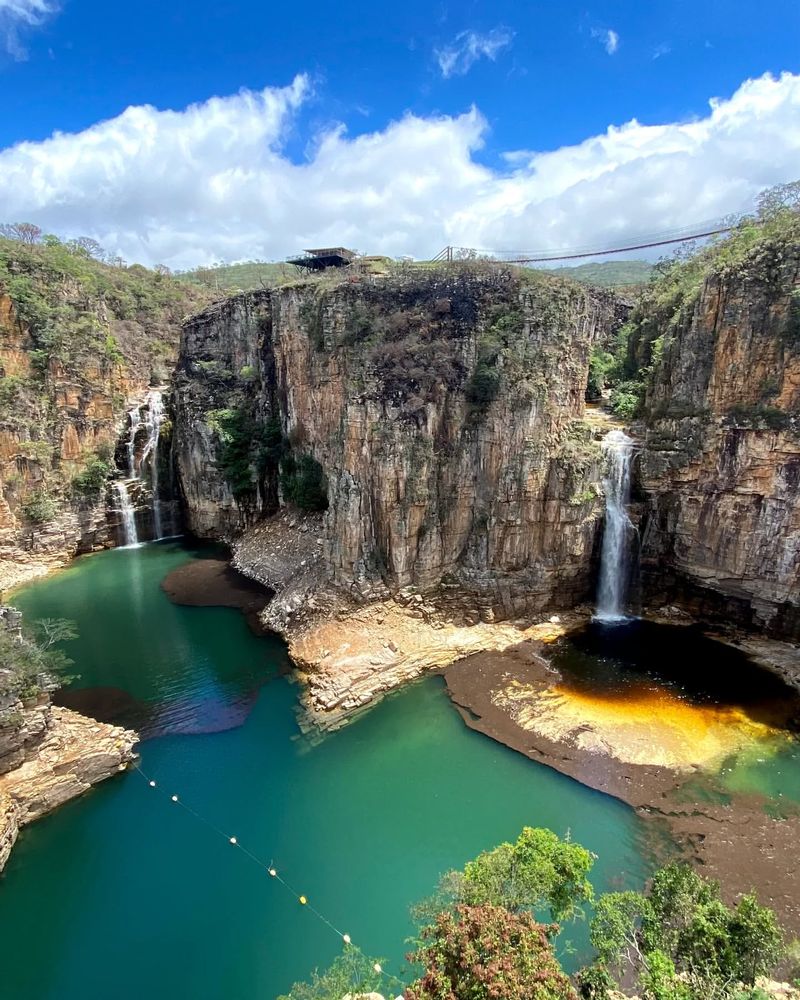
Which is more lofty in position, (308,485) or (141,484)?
(308,485)

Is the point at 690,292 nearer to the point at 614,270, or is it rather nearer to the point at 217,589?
the point at 217,589

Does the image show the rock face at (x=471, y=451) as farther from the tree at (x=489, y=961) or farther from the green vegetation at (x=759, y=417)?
the tree at (x=489, y=961)

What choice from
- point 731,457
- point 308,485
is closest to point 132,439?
point 308,485

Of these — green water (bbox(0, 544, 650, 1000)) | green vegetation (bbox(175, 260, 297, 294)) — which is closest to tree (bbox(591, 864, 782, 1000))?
green water (bbox(0, 544, 650, 1000))

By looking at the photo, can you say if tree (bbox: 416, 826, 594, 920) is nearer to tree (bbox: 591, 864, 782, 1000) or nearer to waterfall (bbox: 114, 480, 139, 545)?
tree (bbox: 591, 864, 782, 1000)

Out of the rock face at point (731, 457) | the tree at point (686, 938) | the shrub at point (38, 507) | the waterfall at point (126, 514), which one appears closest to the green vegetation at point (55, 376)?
the shrub at point (38, 507)

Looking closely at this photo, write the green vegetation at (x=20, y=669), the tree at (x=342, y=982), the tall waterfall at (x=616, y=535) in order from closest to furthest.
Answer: the tree at (x=342, y=982) < the green vegetation at (x=20, y=669) < the tall waterfall at (x=616, y=535)
